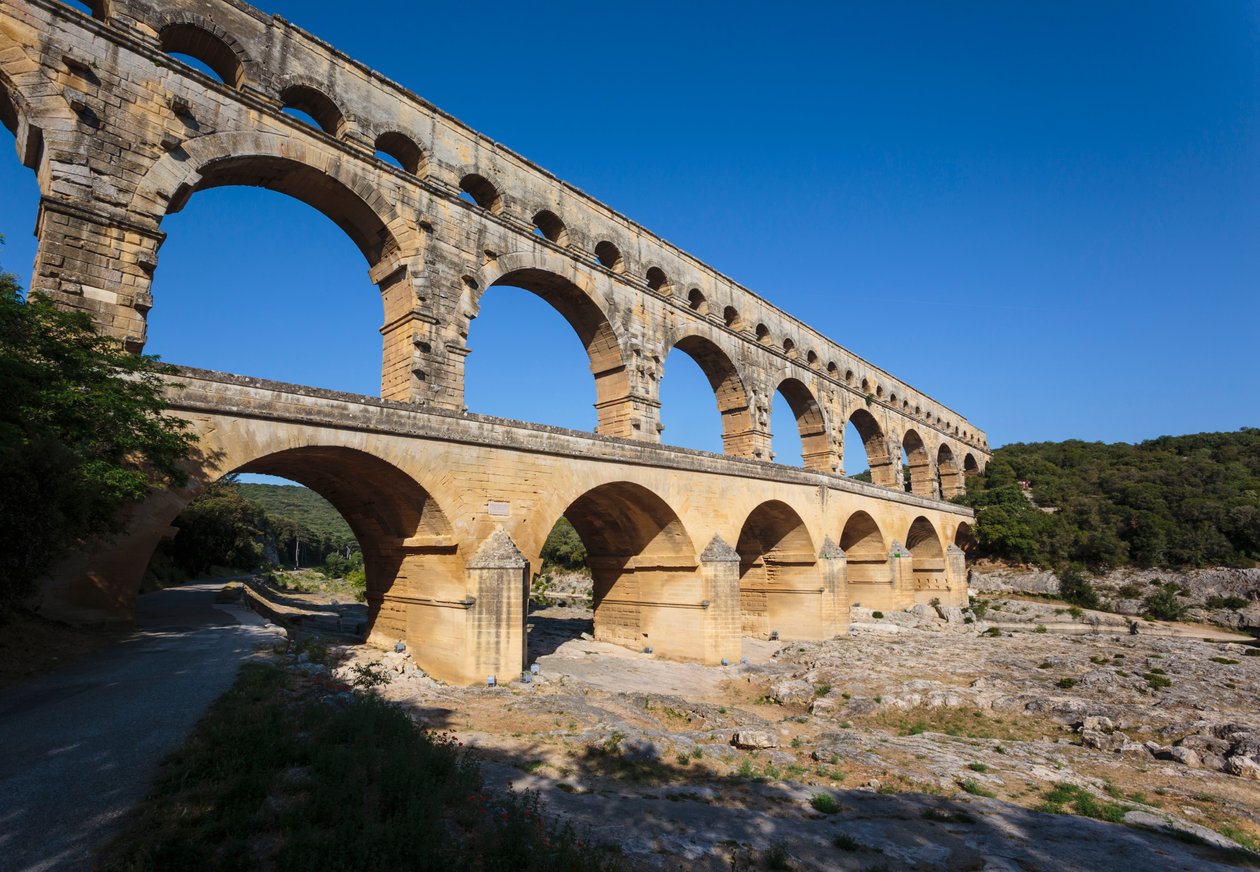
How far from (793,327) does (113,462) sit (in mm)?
26669

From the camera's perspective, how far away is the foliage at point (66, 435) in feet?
23.2

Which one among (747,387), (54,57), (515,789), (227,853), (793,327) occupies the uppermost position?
(793,327)

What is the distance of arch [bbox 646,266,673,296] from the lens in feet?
76.2

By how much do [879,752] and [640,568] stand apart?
9.03 meters

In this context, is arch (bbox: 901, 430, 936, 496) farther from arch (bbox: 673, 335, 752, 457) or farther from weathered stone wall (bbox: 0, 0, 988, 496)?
arch (bbox: 673, 335, 752, 457)

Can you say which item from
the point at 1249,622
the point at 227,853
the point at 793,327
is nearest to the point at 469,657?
the point at 227,853

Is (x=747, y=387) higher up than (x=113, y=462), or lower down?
higher up

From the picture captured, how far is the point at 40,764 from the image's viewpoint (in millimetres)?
5191

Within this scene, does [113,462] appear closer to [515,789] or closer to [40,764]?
[40,764]

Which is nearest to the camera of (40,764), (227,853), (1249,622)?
(227,853)

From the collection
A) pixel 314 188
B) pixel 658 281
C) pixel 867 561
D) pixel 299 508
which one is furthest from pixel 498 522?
pixel 299 508

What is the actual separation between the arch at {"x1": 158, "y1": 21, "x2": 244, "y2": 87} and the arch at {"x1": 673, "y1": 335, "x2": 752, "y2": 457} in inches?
610

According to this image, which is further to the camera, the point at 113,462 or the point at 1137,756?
the point at 1137,756

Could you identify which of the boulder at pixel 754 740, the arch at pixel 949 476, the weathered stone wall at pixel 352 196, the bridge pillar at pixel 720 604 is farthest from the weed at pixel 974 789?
the arch at pixel 949 476
